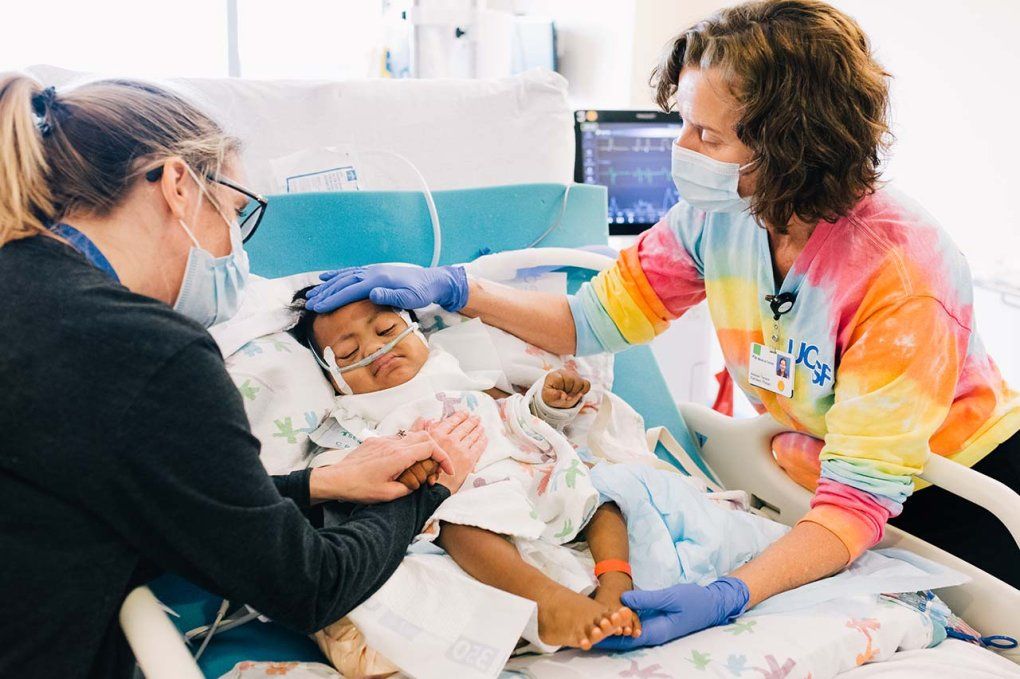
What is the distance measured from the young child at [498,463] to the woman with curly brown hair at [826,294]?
0.07 metres

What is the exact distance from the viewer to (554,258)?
2.00 m

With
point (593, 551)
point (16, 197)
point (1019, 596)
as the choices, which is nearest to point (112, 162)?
point (16, 197)

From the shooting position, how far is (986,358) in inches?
62.2

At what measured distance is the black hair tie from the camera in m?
1.03

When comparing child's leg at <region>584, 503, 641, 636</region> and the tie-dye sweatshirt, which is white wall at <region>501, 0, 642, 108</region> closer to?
the tie-dye sweatshirt

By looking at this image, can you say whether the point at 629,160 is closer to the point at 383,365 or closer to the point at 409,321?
the point at 409,321

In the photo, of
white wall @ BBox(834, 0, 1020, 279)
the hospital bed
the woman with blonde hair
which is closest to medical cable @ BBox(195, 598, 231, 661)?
the hospital bed

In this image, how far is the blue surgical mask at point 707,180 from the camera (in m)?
1.48

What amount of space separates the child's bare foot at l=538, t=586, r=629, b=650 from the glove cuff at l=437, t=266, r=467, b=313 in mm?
745

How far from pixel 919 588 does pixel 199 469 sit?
1.07 metres

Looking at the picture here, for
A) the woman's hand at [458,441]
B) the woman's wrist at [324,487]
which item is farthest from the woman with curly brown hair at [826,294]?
the woman's wrist at [324,487]

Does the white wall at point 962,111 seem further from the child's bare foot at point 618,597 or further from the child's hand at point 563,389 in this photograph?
the child's bare foot at point 618,597

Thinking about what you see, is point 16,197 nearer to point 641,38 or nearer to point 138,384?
point 138,384

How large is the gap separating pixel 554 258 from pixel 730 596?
0.94 metres
